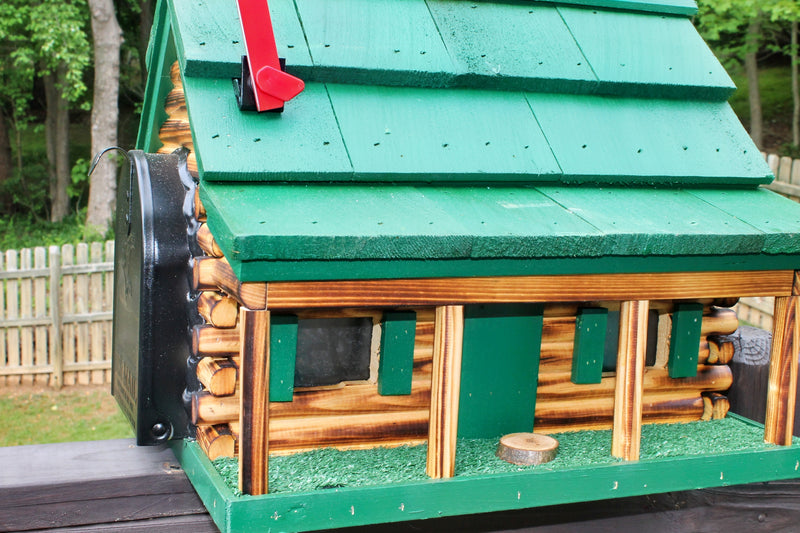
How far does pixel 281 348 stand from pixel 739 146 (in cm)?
171

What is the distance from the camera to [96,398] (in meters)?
8.39

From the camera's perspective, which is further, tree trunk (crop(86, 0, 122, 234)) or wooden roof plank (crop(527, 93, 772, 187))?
tree trunk (crop(86, 0, 122, 234))

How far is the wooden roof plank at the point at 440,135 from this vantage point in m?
2.28

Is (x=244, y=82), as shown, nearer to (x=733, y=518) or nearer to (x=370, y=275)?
(x=370, y=275)

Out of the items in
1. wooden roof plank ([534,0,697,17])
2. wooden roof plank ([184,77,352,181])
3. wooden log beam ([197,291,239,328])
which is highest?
wooden roof plank ([534,0,697,17])

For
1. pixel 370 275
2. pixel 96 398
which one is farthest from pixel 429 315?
pixel 96 398

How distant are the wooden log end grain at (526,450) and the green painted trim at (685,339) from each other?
0.69 metres

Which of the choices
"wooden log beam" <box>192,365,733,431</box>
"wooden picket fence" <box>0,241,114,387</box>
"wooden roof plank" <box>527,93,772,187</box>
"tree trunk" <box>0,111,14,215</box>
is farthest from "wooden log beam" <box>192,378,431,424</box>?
"tree trunk" <box>0,111,14,215</box>

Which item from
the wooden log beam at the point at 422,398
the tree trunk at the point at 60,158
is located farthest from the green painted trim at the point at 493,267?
the tree trunk at the point at 60,158

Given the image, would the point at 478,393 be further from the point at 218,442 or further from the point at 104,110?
→ the point at 104,110

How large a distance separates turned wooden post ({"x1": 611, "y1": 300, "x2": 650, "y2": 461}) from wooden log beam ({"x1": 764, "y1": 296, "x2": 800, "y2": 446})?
1.67 ft

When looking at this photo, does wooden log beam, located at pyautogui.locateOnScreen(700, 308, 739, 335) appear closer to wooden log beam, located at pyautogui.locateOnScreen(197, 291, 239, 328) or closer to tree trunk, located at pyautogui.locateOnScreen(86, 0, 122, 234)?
wooden log beam, located at pyautogui.locateOnScreen(197, 291, 239, 328)

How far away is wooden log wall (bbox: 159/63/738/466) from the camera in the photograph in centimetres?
246

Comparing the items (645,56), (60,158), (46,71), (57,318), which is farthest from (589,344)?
(60,158)
